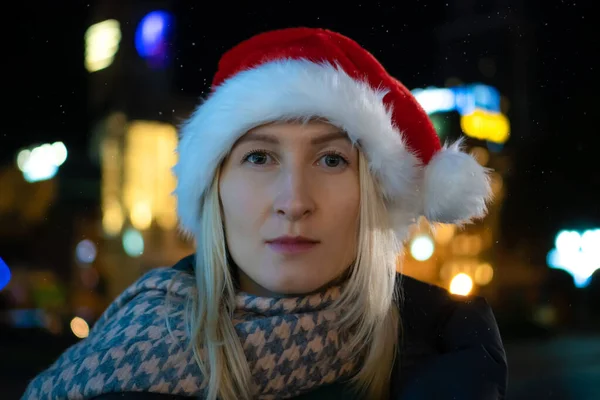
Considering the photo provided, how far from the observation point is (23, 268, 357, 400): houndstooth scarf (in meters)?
1.35

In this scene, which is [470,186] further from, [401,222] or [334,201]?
[334,201]

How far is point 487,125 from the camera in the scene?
39.1ft

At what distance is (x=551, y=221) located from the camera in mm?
15648

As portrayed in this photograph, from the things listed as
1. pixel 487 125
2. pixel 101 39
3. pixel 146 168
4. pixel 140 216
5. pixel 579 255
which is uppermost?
pixel 487 125

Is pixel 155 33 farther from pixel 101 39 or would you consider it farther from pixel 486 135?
pixel 486 135

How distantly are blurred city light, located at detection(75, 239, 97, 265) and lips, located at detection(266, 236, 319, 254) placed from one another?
9.55m

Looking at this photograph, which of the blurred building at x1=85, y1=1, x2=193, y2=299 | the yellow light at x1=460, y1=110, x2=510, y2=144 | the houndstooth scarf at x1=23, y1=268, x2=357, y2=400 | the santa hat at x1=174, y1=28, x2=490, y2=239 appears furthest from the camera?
the yellow light at x1=460, y1=110, x2=510, y2=144

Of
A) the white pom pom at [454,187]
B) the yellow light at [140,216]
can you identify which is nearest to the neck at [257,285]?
the white pom pom at [454,187]

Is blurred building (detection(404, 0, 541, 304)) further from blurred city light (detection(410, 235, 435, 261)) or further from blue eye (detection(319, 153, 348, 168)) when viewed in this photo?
blue eye (detection(319, 153, 348, 168))

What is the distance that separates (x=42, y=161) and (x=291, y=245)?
7.49 meters

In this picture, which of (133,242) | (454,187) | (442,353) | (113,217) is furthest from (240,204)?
(113,217)

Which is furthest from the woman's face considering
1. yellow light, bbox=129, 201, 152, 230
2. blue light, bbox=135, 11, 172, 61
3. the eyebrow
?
yellow light, bbox=129, 201, 152, 230

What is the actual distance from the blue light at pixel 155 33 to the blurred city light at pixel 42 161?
461 cm

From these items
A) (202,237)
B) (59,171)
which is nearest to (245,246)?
(202,237)
